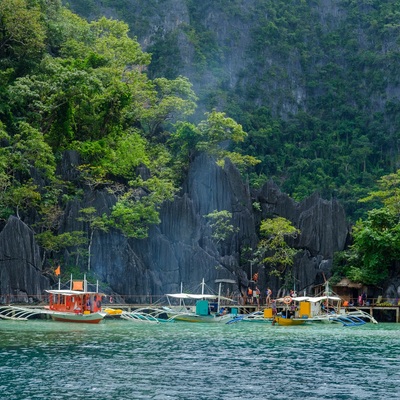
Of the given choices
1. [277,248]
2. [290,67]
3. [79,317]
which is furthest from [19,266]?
[290,67]

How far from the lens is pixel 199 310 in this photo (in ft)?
167

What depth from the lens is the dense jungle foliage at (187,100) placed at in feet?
195

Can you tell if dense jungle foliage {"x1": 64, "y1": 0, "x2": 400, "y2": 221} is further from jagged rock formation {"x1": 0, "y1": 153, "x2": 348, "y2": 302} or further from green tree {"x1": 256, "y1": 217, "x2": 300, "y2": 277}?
green tree {"x1": 256, "y1": 217, "x2": 300, "y2": 277}

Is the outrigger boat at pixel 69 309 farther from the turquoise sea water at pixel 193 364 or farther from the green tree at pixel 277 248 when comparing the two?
the green tree at pixel 277 248

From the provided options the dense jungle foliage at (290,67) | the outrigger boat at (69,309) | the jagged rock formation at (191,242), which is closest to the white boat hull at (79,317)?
the outrigger boat at (69,309)

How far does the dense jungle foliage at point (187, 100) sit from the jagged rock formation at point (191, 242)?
1.20 m

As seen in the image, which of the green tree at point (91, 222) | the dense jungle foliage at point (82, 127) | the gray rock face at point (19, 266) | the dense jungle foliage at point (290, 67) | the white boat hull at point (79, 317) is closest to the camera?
the white boat hull at point (79, 317)

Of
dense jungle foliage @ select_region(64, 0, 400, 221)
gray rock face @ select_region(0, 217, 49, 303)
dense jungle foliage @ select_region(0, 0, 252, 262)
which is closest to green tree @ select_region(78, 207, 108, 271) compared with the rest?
dense jungle foliage @ select_region(0, 0, 252, 262)

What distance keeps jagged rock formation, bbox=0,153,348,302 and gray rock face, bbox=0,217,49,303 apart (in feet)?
0.19

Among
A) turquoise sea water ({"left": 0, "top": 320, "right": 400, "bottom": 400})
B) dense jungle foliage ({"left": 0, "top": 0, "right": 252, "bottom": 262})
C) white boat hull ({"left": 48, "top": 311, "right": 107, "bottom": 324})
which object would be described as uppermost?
dense jungle foliage ({"left": 0, "top": 0, "right": 252, "bottom": 262})

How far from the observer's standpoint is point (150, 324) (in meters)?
48.0

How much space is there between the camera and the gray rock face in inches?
2108

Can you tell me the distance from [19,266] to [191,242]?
486 inches

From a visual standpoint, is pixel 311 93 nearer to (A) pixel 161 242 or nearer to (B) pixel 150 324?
(A) pixel 161 242
